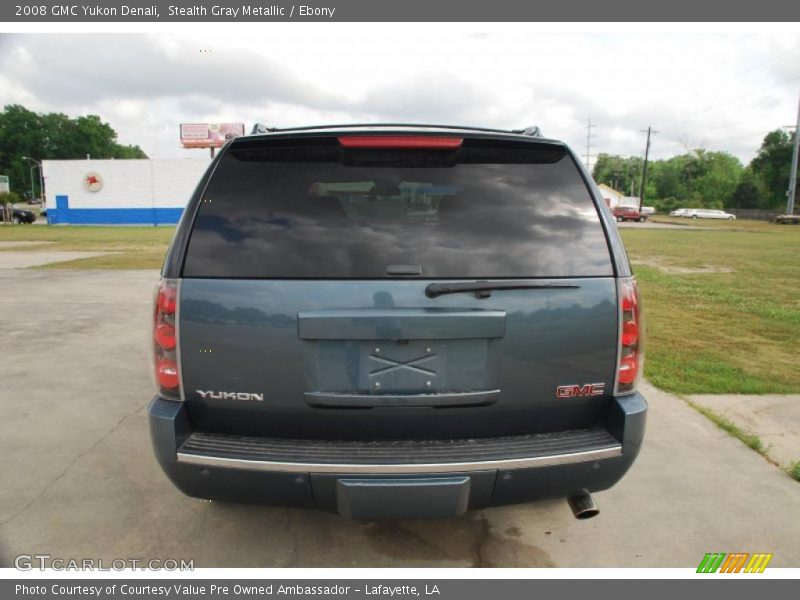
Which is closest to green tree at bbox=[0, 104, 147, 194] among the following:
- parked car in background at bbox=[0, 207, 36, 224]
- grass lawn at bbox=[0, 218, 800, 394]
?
parked car in background at bbox=[0, 207, 36, 224]

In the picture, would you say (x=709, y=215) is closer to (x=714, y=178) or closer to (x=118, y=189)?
(x=714, y=178)

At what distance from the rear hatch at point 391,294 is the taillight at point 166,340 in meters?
0.06

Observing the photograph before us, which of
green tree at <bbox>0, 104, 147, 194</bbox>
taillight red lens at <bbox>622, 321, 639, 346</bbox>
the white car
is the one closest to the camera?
taillight red lens at <bbox>622, 321, 639, 346</bbox>

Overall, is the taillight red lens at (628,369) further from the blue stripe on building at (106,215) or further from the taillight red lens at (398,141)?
the blue stripe on building at (106,215)

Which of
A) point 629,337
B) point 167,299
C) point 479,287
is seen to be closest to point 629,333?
point 629,337

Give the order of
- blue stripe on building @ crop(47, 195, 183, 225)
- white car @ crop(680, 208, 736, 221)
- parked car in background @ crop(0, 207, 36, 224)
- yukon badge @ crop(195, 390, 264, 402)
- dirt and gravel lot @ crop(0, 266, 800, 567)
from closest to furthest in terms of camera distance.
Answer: yukon badge @ crop(195, 390, 264, 402)
dirt and gravel lot @ crop(0, 266, 800, 567)
parked car in background @ crop(0, 207, 36, 224)
blue stripe on building @ crop(47, 195, 183, 225)
white car @ crop(680, 208, 736, 221)

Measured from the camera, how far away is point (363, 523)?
114 inches

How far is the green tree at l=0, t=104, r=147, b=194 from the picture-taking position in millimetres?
101875

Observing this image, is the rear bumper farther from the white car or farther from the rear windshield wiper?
the white car

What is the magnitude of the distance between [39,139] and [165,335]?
128214 mm

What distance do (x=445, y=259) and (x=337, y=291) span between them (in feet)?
1.51

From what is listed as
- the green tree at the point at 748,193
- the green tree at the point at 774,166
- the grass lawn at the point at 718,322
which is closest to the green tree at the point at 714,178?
the green tree at the point at 748,193

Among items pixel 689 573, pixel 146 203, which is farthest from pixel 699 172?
pixel 689 573
